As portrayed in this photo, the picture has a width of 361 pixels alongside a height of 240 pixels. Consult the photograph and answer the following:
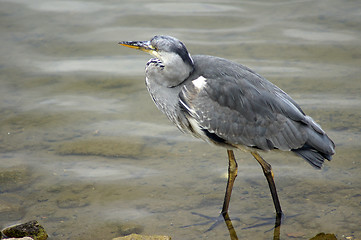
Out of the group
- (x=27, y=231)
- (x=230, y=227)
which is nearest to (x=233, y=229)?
(x=230, y=227)

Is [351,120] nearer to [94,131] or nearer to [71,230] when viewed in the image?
[94,131]

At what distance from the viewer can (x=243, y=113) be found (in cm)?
493


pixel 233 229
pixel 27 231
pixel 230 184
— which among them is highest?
pixel 230 184

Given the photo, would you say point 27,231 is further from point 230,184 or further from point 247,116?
point 247,116

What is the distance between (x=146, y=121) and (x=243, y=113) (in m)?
2.37

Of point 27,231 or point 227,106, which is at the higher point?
point 227,106

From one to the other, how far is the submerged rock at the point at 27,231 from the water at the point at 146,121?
10.7 inches

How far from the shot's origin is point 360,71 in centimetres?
790

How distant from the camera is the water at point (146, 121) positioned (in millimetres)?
5207

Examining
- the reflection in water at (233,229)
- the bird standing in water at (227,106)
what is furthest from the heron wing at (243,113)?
the reflection in water at (233,229)

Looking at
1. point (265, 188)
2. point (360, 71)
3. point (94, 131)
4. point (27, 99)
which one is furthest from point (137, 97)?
point (360, 71)

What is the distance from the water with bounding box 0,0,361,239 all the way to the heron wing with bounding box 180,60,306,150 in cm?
79

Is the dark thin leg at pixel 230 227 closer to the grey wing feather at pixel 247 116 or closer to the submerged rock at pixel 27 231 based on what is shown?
the grey wing feather at pixel 247 116

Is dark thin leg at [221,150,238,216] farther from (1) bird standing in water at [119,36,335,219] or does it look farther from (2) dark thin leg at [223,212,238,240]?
(1) bird standing in water at [119,36,335,219]
